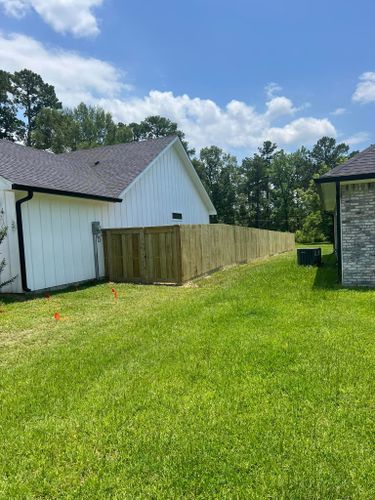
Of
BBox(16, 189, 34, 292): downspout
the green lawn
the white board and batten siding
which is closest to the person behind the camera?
the green lawn

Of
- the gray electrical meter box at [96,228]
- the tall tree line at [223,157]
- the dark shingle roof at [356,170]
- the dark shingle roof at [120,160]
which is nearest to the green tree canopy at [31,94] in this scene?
the tall tree line at [223,157]

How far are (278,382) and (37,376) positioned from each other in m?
2.60

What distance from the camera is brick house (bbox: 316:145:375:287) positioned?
28.3ft

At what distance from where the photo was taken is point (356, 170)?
857 cm

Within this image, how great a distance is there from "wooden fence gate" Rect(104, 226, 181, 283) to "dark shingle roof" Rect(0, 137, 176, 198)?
169cm

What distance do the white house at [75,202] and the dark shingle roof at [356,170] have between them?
6741mm

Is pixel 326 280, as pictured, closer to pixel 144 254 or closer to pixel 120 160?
pixel 144 254

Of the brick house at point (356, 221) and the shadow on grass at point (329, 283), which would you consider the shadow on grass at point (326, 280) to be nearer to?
the shadow on grass at point (329, 283)

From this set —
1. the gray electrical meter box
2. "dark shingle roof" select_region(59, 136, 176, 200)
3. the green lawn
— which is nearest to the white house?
"dark shingle roof" select_region(59, 136, 176, 200)

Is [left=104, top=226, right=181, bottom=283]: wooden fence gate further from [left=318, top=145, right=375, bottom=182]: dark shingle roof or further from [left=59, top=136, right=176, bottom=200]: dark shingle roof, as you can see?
[left=318, top=145, right=375, bottom=182]: dark shingle roof

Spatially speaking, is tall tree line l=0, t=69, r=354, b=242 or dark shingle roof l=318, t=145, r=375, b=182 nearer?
dark shingle roof l=318, t=145, r=375, b=182

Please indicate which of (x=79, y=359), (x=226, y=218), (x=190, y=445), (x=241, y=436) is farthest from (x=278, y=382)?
(x=226, y=218)

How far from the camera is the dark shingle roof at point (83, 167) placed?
10032mm

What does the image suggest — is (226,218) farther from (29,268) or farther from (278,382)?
(278,382)
